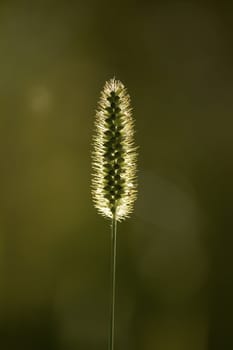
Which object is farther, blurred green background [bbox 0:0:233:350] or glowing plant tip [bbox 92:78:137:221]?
blurred green background [bbox 0:0:233:350]

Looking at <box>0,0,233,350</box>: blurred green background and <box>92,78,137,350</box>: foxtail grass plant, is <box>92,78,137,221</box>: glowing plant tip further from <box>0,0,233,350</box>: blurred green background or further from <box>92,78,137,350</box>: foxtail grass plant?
<box>0,0,233,350</box>: blurred green background

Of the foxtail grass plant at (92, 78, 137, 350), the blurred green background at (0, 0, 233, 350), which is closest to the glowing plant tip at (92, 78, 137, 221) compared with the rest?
the foxtail grass plant at (92, 78, 137, 350)

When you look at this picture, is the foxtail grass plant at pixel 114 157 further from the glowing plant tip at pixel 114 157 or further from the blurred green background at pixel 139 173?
the blurred green background at pixel 139 173

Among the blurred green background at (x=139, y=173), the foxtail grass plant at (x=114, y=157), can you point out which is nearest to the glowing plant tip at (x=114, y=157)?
the foxtail grass plant at (x=114, y=157)

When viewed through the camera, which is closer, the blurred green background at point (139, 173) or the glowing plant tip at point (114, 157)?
the glowing plant tip at point (114, 157)

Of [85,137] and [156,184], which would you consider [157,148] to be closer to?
[156,184]

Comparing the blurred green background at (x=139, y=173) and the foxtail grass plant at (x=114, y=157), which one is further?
the blurred green background at (x=139, y=173)

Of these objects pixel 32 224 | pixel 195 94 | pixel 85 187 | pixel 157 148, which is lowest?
pixel 32 224

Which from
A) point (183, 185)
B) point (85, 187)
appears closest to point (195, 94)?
point (183, 185)

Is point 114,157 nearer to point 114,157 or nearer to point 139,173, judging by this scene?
point 114,157
